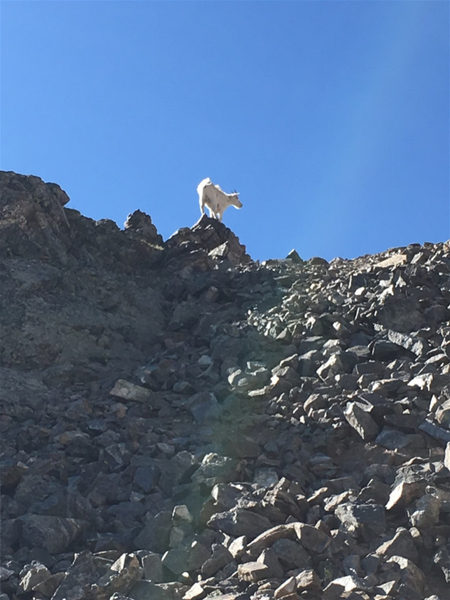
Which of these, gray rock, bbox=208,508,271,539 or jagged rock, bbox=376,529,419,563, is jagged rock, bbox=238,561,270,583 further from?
jagged rock, bbox=376,529,419,563

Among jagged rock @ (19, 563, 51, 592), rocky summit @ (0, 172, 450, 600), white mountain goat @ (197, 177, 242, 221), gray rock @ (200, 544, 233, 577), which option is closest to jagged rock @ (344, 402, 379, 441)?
rocky summit @ (0, 172, 450, 600)

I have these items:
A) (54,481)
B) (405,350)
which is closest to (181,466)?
(54,481)

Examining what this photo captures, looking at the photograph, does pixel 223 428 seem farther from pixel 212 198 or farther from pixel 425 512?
pixel 212 198

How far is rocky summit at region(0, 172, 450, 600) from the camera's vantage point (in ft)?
25.6

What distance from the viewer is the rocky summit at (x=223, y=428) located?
25.6 ft

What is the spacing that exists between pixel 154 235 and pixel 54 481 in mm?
15279

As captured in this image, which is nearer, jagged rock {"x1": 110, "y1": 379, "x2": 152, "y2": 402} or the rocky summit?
the rocky summit

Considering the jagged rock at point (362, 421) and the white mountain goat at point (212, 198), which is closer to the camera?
the jagged rock at point (362, 421)

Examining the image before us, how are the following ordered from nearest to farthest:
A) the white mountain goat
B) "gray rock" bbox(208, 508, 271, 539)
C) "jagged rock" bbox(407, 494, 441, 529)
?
"jagged rock" bbox(407, 494, 441, 529), "gray rock" bbox(208, 508, 271, 539), the white mountain goat

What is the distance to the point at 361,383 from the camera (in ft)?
38.6

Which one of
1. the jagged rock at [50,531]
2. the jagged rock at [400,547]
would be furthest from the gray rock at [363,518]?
the jagged rock at [50,531]

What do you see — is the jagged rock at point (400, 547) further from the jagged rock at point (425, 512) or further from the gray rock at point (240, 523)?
the gray rock at point (240, 523)

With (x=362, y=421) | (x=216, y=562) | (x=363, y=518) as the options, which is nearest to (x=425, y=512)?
Result: (x=363, y=518)

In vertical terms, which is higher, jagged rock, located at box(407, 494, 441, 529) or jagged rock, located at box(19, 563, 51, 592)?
jagged rock, located at box(407, 494, 441, 529)
